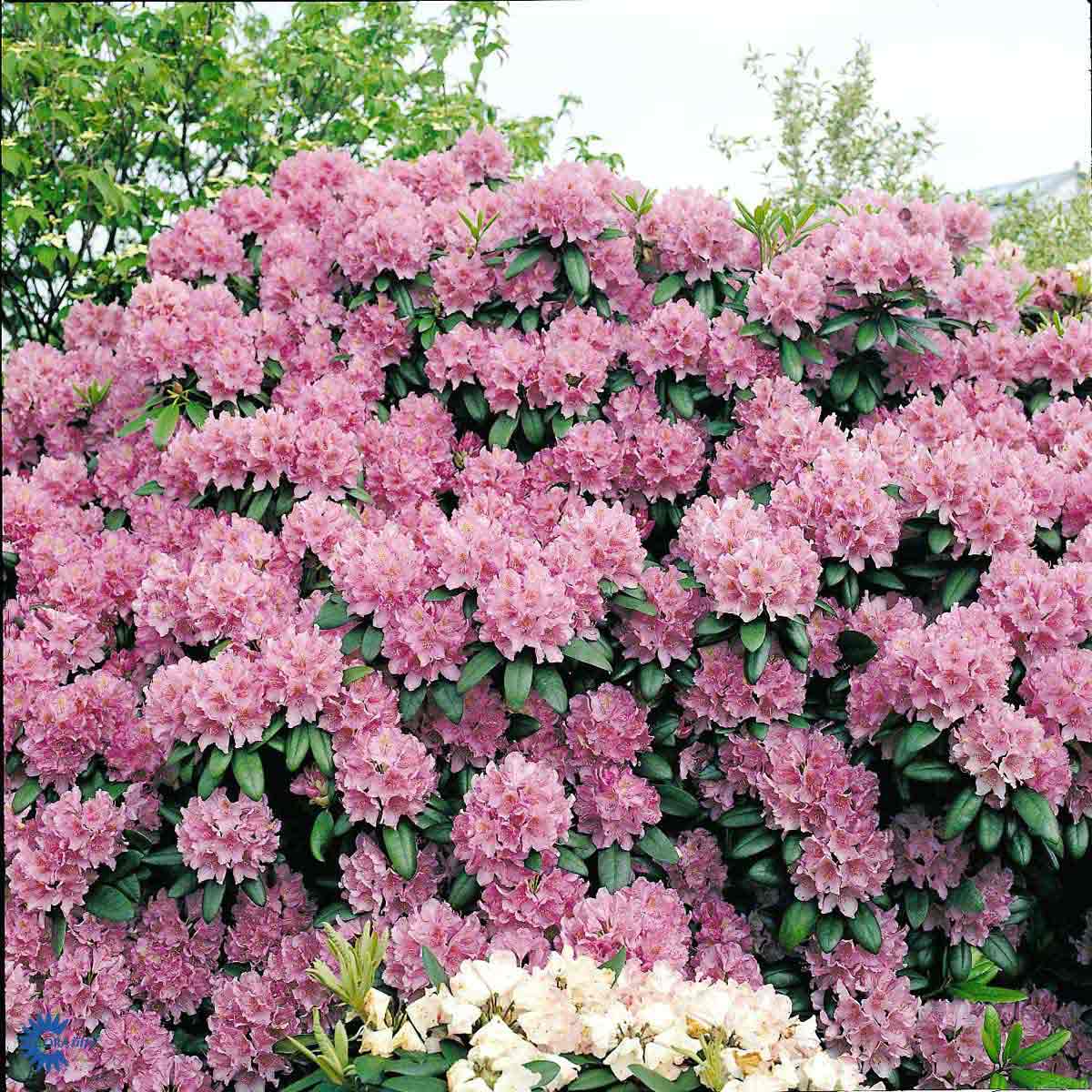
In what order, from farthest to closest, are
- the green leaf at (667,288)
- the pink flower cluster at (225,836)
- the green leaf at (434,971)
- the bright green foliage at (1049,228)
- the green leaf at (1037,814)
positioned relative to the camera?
the bright green foliage at (1049,228) → the green leaf at (667,288) → the pink flower cluster at (225,836) → the green leaf at (1037,814) → the green leaf at (434,971)

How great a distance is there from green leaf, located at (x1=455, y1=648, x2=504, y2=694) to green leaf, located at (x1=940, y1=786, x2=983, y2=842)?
838 millimetres

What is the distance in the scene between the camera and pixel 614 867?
2297 millimetres

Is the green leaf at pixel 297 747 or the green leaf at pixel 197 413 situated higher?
the green leaf at pixel 197 413

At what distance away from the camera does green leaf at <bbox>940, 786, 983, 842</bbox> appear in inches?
81.0

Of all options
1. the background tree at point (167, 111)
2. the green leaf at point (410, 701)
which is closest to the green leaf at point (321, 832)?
the green leaf at point (410, 701)

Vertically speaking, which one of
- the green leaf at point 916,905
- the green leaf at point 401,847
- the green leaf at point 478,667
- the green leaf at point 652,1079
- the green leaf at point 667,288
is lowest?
the green leaf at point 916,905

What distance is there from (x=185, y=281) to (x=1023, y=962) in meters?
2.67

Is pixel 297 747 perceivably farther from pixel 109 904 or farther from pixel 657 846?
pixel 657 846

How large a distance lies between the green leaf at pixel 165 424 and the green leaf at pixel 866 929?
1.81 metres

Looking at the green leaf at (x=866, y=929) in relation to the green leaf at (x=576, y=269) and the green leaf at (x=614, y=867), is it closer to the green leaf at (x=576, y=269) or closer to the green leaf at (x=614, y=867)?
the green leaf at (x=614, y=867)

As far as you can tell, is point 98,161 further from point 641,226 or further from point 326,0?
point 641,226

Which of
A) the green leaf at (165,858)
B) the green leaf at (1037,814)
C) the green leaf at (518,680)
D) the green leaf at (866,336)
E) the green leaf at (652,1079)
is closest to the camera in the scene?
the green leaf at (652,1079)

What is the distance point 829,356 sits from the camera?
9.25ft

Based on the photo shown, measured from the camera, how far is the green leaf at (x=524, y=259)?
2.73 metres
